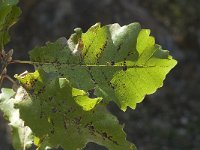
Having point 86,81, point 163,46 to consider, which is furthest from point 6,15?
point 163,46

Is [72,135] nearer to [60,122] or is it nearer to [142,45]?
[60,122]

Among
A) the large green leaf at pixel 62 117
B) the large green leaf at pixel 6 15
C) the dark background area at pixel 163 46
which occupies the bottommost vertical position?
the dark background area at pixel 163 46

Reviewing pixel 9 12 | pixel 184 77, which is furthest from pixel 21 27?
pixel 9 12

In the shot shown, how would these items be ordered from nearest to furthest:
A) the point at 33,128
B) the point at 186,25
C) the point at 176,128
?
1. the point at 33,128
2. the point at 176,128
3. the point at 186,25

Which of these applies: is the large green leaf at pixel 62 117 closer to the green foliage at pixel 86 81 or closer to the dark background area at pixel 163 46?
the green foliage at pixel 86 81

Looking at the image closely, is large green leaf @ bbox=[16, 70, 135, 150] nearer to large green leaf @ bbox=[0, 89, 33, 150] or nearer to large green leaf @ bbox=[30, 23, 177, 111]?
large green leaf @ bbox=[30, 23, 177, 111]

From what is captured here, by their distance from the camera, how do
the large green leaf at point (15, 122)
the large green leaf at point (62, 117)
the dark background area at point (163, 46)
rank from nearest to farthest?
1. the large green leaf at point (62, 117)
2. the large green leaf at point (15, 122)
3. the dark background area at point (163, 46)

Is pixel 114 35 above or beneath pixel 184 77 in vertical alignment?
above

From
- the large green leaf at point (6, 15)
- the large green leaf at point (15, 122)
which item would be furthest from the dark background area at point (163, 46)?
the large green leaf at point (6, 15)
